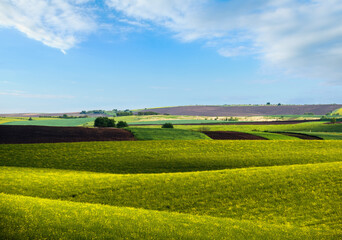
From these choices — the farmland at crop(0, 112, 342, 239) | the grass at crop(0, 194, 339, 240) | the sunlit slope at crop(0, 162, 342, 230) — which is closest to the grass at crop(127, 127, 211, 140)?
the farmland at crop(0, 112, 342, 239)

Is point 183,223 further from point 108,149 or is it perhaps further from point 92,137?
point 92,137

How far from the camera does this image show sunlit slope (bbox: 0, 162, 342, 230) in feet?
61.5

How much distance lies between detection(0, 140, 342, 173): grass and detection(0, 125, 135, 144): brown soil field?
424cm

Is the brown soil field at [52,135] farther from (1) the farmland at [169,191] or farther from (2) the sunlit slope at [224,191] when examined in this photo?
(2) the sunlit slope at [224,191]

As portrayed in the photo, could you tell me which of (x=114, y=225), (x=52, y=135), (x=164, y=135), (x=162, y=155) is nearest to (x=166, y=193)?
(x=114, y=225)

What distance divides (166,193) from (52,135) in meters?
35.6

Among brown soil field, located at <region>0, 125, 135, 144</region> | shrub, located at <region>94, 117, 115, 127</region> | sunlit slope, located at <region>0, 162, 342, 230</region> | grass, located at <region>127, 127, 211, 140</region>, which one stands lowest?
sunlit slope, located at <region>0, 162, 342, 230</region>

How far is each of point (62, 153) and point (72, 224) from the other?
2636 cm

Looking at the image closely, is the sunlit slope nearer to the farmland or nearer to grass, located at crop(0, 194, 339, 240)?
the farmland

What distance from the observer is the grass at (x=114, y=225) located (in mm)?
13164

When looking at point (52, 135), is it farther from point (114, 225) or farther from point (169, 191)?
point (114, 225)

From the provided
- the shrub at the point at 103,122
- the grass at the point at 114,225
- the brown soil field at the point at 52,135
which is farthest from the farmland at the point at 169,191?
the shrub at the point at 103,122

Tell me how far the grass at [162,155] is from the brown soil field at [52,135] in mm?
4245

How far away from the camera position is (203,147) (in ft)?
136
